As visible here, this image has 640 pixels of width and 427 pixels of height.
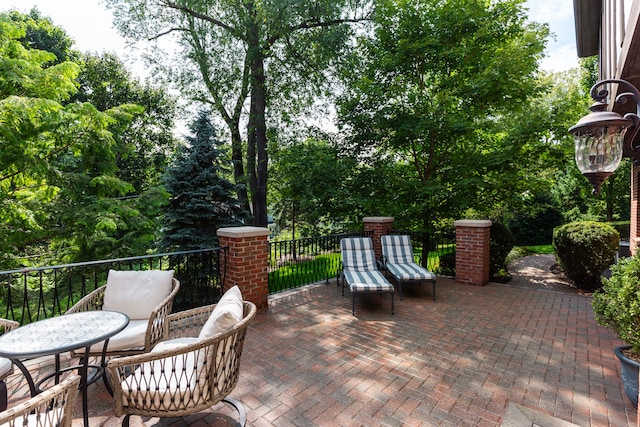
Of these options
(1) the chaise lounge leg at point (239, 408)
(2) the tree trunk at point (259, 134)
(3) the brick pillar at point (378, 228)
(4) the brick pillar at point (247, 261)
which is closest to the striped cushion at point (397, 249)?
(3) the brick pillar at point (378, 228)

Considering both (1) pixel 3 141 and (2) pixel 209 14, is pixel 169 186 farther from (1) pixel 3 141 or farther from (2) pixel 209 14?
(2) pixel 209 14

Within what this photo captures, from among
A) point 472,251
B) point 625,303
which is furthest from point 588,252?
point 625,303

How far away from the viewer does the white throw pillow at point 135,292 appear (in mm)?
2980

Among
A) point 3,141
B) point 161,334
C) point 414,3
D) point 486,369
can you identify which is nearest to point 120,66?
point 3,141

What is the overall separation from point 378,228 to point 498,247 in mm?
2764

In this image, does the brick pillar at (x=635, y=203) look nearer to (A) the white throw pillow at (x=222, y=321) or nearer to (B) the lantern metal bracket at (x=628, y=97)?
(B) the lantern metal bracket at (x=628, y=97)

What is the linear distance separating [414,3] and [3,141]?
29.2 feet

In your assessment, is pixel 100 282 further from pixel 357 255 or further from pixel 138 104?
pixel 357 255

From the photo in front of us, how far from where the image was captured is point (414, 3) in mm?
7219

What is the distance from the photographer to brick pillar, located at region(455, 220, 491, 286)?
19.7ft

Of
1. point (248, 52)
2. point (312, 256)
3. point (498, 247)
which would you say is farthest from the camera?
point (312, 256)

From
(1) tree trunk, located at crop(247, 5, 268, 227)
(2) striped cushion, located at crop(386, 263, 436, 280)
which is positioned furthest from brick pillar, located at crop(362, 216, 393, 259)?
(1) tree trunk, located at crop(247, 5, 268, 227)

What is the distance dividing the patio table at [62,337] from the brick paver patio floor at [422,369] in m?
0.53

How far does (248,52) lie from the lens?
29.8 feet
